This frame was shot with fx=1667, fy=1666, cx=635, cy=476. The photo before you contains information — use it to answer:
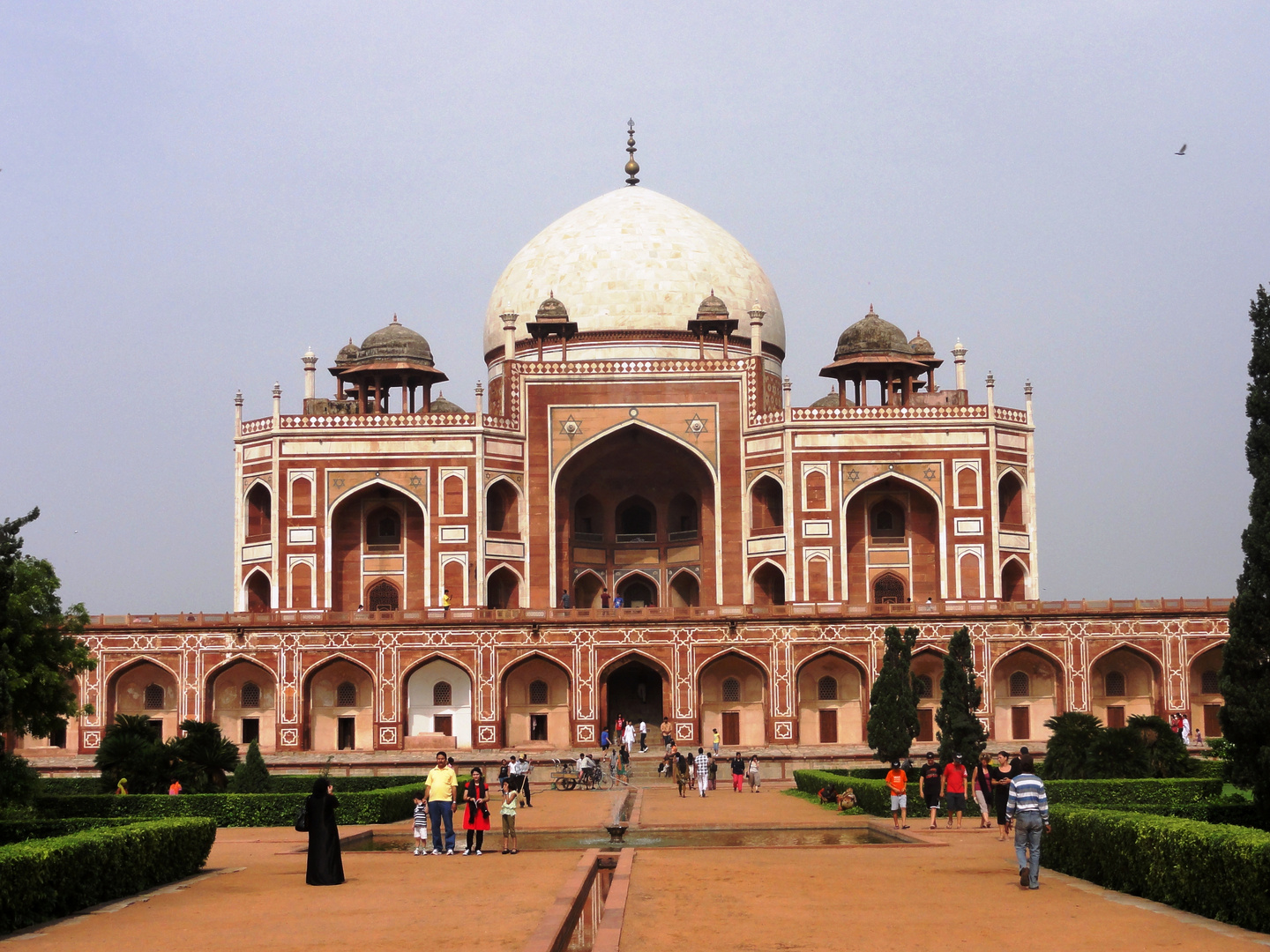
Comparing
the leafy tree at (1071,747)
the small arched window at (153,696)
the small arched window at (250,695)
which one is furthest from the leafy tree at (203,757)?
the small arched window at (153,696)

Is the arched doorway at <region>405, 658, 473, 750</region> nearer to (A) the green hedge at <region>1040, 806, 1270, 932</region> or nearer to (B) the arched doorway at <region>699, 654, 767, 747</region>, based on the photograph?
(B) the arched doorway at <region>699, 654, 767, 747</region>

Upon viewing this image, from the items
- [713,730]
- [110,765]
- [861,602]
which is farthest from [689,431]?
[110,765]

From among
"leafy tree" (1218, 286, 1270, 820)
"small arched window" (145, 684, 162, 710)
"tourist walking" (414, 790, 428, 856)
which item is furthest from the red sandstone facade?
"leafy tree" (1218, 286, 1270, 820)

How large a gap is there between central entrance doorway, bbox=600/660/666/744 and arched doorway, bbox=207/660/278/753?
26.7 ft

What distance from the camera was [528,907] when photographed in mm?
12305

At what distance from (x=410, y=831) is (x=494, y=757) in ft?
48.6

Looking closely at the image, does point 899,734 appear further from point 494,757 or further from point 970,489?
point 970,489

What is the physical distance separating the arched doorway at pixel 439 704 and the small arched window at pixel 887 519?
11.4m

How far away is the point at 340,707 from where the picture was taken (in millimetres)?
37625

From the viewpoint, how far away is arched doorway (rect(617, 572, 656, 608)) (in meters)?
45.4

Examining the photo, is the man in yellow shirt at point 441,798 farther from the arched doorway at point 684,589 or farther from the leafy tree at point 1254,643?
the arched doorway at point 684,589

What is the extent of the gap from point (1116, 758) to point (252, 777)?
12754 mm

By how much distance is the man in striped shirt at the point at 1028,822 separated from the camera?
13.1 metres

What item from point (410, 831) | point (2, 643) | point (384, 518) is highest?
point (384, 518)
